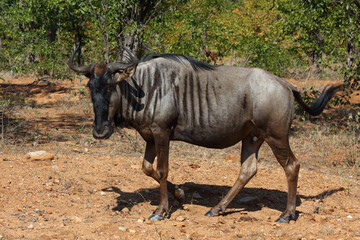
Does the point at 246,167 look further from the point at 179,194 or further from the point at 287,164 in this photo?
the point at 179,194

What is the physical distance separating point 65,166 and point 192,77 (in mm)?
2875

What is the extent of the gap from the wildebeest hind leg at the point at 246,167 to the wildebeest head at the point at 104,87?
179 cm

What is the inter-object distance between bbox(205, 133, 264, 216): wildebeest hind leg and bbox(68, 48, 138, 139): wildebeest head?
1.79 m

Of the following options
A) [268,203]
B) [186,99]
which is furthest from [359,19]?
[186,99]

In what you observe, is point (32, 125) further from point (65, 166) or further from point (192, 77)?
point (192, 77)

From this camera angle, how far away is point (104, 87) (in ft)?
16.8

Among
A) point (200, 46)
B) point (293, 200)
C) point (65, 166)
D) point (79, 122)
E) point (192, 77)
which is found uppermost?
point (192, 77)

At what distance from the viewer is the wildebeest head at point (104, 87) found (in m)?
5.08

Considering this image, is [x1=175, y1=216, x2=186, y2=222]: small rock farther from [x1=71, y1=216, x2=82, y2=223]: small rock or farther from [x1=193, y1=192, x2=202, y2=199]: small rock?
[x1=71, y1=216, x2=82, y2=223]: small rock

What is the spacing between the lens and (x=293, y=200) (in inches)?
225

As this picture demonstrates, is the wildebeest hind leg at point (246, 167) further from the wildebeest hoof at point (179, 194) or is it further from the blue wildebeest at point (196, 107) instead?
the wildebeest hoof at point (179, 194)

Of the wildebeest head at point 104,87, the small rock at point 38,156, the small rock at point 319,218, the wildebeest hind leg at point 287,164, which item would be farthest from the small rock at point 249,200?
the small rock at point 38,156

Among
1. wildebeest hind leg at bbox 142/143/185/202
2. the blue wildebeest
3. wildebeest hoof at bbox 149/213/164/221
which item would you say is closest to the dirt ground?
wildebeest hoof at bbox 149/213/164/221

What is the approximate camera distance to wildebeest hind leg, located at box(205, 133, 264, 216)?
5.85 metres
